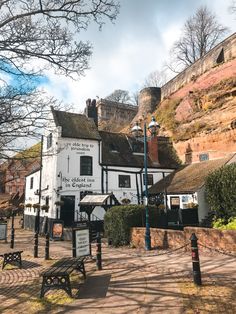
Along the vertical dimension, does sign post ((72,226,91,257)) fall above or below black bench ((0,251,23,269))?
above

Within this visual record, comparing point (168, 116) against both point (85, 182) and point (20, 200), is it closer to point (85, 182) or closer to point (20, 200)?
point (85, 182)

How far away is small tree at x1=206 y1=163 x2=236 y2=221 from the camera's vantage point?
14992 millimetres

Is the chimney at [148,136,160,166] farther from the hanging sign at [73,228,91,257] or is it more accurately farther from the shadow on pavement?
the shadow on pavement

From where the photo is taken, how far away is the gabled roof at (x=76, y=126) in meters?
23.4

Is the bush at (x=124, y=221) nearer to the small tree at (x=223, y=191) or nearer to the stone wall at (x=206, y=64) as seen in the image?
the small tree at (x=223, y=191)

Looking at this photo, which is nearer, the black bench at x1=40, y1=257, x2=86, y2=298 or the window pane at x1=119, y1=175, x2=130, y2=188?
the black bench at x1=40, y1=257, x2=86, y2=298

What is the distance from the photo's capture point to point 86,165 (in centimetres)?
2350

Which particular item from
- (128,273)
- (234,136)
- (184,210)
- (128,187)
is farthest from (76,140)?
(128,273)

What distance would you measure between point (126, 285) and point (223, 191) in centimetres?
1021

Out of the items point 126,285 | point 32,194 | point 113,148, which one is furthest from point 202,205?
point 32,194

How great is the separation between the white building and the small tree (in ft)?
28.9

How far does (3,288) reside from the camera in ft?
25.5

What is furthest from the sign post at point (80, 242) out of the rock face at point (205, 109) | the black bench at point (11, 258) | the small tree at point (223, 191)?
the rock face at point (205, 109)

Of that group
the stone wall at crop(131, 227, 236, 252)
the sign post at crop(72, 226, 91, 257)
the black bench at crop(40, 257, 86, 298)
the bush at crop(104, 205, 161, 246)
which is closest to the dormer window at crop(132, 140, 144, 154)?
the bush at crop(104, 205, 161, 246)
